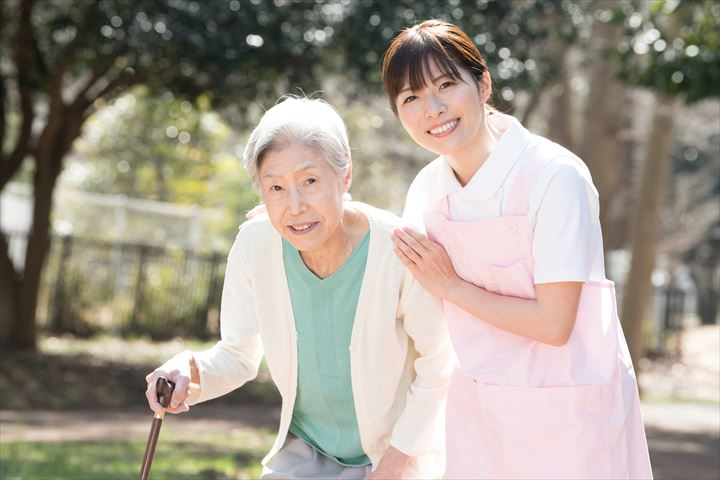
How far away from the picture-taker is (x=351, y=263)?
298cm

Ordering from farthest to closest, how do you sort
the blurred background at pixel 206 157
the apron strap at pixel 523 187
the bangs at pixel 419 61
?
the blurred background at pixel 206 157 < the bangs at pixel 419 61 < the apron strap at pixel 523 187

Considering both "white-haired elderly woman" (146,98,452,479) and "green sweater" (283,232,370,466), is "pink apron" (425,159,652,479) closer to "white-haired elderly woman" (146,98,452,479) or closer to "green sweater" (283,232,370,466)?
"white-haired elderly woman" (146,98,452,479)

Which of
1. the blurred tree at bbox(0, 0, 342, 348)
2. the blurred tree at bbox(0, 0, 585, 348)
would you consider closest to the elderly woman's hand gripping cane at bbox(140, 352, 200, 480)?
the blurred tree at bbox(0, 0, 585, 348)

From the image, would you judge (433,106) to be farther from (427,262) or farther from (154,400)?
(154,400)

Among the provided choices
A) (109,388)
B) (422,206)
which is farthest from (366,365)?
(109,388)

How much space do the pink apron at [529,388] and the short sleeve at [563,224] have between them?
6 centimetres

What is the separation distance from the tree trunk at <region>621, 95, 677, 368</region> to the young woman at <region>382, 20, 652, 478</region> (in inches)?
422

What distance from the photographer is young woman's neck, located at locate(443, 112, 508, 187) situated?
2.79 meters

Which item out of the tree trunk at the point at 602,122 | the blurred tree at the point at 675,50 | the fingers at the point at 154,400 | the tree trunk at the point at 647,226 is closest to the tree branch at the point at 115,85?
the tree trunk at the point at 602,122

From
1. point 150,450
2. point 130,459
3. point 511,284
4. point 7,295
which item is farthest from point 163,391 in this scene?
point 7,295

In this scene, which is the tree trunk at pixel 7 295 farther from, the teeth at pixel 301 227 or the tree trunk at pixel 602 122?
the teeth at pixel 301 227

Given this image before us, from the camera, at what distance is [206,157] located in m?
21.5

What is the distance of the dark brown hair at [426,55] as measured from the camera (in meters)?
2.74

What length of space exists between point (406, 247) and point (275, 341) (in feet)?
1.63
